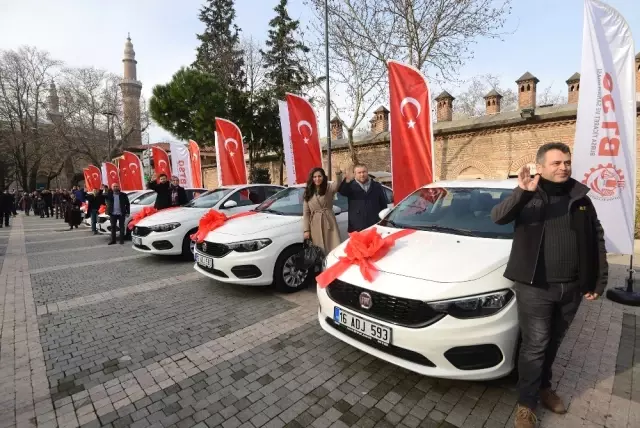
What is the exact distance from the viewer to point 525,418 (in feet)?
7.57

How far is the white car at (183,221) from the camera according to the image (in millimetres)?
6945

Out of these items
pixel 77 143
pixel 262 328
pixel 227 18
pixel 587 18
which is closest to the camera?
pixel 262 328

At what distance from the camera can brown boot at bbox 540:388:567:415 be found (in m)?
2.49

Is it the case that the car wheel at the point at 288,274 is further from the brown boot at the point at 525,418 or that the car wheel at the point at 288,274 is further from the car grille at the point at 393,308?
the brown boot at the point at 525,418

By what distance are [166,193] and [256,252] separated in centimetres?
529

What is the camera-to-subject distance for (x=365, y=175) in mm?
4887

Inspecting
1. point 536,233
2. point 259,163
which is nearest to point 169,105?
point 259,163

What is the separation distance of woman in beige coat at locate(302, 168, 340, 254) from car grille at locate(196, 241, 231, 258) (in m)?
1.10

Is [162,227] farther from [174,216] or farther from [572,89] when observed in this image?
[572,89]

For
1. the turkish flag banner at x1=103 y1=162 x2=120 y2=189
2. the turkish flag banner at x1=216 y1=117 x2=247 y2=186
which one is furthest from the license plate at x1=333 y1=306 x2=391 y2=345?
the turkish flag banner at x1=103 y1=162 x2=120 y2=189

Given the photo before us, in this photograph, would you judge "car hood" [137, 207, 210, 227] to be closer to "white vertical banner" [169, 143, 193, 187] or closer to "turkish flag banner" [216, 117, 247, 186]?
"turkish flag banner" [216, 117, 247, 186]

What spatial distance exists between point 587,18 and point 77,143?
1544 inches

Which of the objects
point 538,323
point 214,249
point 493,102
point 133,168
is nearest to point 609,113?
point 538,323

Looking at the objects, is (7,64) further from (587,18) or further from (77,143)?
(587,18)
